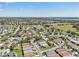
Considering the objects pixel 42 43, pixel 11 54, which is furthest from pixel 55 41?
pixel 11 54

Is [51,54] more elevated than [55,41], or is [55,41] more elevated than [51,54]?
[55,41]

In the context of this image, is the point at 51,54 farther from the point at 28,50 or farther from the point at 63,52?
the point at 28,50

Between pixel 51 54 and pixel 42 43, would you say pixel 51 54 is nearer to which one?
pixel 51 54

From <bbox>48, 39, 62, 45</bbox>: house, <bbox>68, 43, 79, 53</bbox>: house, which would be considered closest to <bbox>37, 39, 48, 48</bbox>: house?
<bbox>48, 39, 62, 45</bbox>: house

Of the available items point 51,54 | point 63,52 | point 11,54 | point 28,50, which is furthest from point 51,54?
point 11,54

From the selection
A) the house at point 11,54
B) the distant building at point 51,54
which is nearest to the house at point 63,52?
the distant building at point 51,54

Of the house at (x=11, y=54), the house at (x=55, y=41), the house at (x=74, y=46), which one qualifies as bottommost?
the house at (x=11, y=54)

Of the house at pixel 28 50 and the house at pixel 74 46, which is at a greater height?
the house at pixel 74 46

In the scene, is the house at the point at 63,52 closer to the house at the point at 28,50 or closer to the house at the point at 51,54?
the house at the point at 51,54

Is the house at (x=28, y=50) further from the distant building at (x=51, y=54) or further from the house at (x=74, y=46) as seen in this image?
the house at (x=74, y=46)

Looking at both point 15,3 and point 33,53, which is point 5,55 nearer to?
point 33,53

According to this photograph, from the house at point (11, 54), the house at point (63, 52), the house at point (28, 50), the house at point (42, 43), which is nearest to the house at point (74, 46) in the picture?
the house at point (63, 52)
